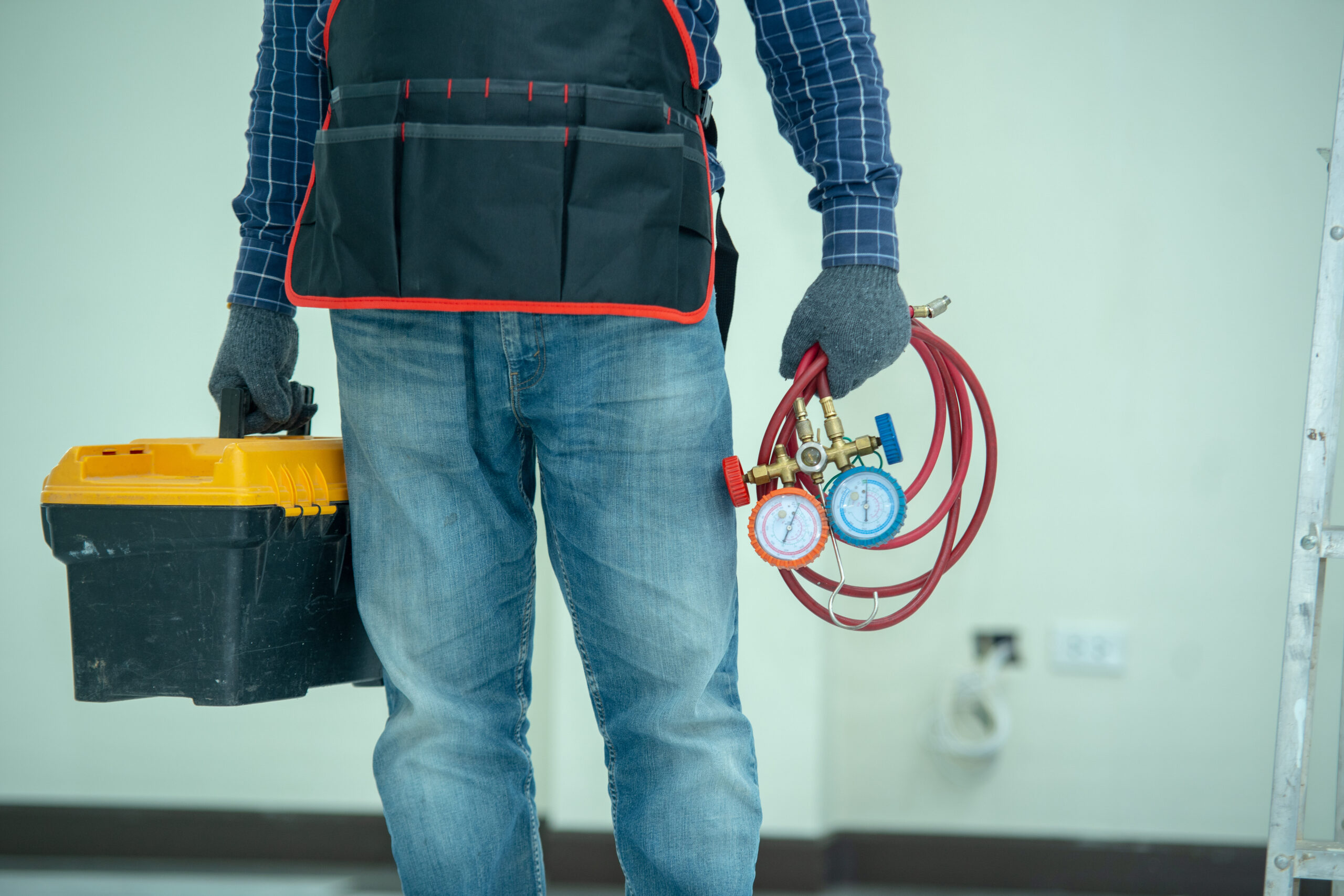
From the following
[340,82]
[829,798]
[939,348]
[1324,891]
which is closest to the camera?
[340,82]

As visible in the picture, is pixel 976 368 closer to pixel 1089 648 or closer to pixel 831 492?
pixel 1089 648

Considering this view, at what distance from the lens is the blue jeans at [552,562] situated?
76cm

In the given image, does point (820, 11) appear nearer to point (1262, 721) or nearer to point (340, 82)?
point (340, 82)

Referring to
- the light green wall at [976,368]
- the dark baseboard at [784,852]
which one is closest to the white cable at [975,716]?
the light green wall at [976,368]

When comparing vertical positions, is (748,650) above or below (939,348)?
below

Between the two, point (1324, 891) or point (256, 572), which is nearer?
point (256, 572)

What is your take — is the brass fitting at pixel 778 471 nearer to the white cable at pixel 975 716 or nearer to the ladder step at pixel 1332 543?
the ladder step at pixel 1332 543

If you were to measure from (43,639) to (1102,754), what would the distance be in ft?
6.53

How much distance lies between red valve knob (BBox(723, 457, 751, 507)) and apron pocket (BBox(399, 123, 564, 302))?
0.64 ft

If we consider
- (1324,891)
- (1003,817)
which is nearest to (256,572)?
(1003,817)

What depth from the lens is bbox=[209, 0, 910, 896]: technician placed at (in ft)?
2.26

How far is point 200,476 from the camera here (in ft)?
2.77

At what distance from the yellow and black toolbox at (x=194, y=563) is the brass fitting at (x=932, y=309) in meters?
0.57

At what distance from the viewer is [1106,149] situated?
5.56 feet
